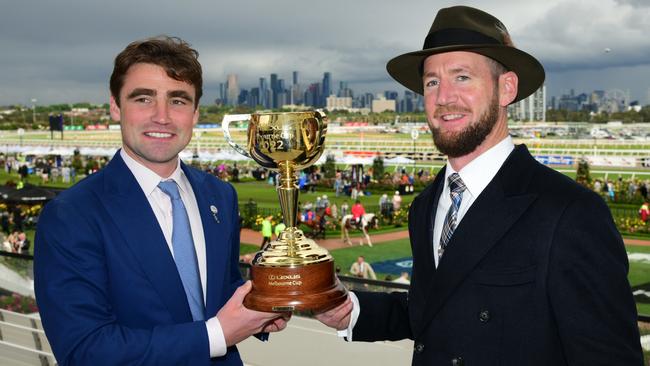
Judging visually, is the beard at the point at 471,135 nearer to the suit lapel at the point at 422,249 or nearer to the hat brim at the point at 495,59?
the hat brim at the point at 495,59

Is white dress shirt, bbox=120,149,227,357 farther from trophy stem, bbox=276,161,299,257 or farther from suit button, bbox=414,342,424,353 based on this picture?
suit button, bbox=414,342,424,353

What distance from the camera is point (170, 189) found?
283 cm

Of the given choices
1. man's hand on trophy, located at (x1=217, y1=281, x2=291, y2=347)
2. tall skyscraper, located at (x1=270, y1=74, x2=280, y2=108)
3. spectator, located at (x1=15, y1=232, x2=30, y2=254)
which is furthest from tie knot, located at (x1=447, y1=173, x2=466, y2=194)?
tall skyscraper, located at (x1=270, y1=74, x2=280, y2=108)

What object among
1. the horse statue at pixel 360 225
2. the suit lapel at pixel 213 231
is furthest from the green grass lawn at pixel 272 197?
the suit lapel at pixel 213 231

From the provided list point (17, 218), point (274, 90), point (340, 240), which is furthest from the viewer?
point (274, 90)

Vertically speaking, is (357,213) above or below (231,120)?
below

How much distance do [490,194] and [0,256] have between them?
641 cm

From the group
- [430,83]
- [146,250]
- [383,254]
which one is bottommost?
[383,254]

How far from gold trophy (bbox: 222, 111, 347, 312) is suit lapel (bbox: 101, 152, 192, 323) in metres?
0.28

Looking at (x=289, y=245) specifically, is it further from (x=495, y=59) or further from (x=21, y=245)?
(x=21, y=245)

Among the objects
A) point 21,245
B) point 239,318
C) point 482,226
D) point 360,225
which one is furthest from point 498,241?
point 360,225

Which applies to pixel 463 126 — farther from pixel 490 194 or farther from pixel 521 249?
pixel 521 249

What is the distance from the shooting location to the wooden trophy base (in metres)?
2.56

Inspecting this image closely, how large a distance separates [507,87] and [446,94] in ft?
0.97
